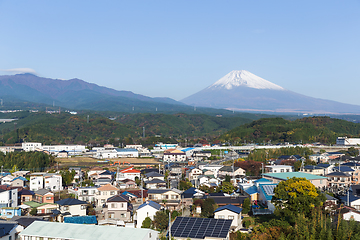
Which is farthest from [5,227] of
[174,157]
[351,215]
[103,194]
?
[174,157]

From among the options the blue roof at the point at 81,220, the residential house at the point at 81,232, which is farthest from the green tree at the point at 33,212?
the residential house at the point at 81,232

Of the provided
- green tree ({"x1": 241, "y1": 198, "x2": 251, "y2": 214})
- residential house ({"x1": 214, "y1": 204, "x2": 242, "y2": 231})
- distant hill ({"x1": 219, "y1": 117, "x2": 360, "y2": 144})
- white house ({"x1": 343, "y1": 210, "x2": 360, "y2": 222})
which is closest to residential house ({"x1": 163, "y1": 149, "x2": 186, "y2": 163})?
distant hill ({"x1": 219, "y1": 117, "x2": 360, "y2": 144})

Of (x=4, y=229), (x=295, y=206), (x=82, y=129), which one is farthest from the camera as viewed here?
(x=82, y=129)

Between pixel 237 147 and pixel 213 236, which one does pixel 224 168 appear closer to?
pixel 213 236

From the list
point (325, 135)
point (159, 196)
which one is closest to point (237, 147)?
point (325, 135)

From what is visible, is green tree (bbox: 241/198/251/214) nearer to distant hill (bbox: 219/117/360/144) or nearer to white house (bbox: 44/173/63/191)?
white house (bbox: 44/173/63/191)

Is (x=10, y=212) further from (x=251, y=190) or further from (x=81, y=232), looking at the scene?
(x=251, y=190)
